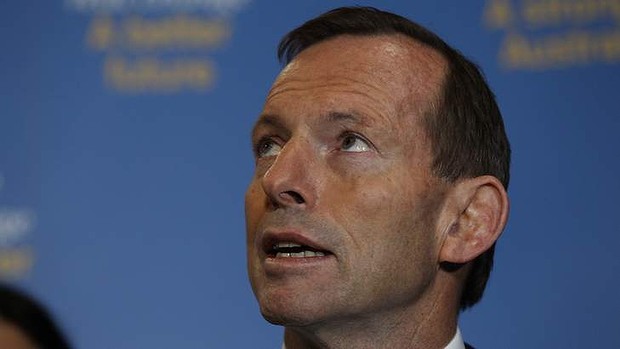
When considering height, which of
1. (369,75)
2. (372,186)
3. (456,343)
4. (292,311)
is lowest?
(456,343)

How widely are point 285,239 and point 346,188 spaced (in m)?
0.10

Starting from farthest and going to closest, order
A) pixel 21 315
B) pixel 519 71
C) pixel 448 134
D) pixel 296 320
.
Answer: pixel 519 71 → pixel 448 134 → pixel 296 320 → pixel 21 315

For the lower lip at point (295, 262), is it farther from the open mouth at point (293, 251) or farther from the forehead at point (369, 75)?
the forehead at point (369, 75)

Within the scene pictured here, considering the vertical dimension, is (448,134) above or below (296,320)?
above

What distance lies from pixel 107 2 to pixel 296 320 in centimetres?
128

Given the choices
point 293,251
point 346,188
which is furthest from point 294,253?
point 346,188

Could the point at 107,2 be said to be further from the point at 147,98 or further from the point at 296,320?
the point at 296,320

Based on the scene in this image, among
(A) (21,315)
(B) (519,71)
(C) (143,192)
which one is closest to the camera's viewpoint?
(A) (21,315)

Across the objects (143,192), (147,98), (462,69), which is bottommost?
(143,192)

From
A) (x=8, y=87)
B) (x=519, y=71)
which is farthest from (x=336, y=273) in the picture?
(x=8, y=87)

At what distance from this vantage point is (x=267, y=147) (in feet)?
5.80

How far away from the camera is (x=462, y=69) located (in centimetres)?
184

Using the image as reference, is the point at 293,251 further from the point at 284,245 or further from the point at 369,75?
the point at 369,75

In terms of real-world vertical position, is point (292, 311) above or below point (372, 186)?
below
